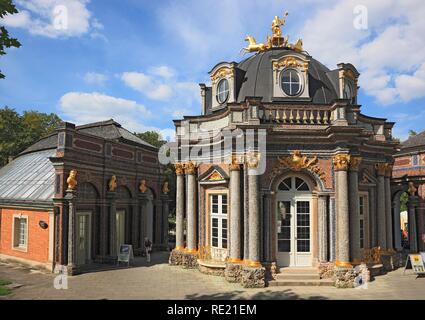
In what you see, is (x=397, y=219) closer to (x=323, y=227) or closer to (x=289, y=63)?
(x=323, y=227)

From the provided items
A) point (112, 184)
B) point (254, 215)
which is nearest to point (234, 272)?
point (254, 215)

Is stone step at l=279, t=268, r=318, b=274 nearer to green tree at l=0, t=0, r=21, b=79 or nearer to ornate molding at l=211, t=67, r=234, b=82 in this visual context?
ornate molding at l=211, t=67, r=234, b=82

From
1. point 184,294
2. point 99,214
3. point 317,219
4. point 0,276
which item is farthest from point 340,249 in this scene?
point 0,276

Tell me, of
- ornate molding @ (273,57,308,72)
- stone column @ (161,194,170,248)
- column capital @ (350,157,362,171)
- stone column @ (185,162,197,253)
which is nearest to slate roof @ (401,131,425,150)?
column capital @ (350,157,362,171)

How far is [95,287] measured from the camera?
13555mm

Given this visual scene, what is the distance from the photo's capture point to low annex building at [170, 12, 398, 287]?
46.3 feet

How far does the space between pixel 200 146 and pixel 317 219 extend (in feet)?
20.7

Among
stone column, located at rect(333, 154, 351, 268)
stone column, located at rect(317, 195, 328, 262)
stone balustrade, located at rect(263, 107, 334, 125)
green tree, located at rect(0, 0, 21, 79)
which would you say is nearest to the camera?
green tree, located at rect(0, 0, 21, 79)

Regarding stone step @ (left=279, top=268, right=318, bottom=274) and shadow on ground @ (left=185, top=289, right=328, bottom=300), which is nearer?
shadow on ground @ (left=185, top=289, right=328, bottom=300)

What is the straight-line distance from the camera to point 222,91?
58.7 ft

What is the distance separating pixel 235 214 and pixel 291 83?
257 inches

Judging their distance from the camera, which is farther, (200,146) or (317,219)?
(200,146)

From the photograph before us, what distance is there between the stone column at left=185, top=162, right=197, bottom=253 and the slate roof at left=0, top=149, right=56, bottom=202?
21.0 ft

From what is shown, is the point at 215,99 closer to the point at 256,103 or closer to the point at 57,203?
the point at 256,103
